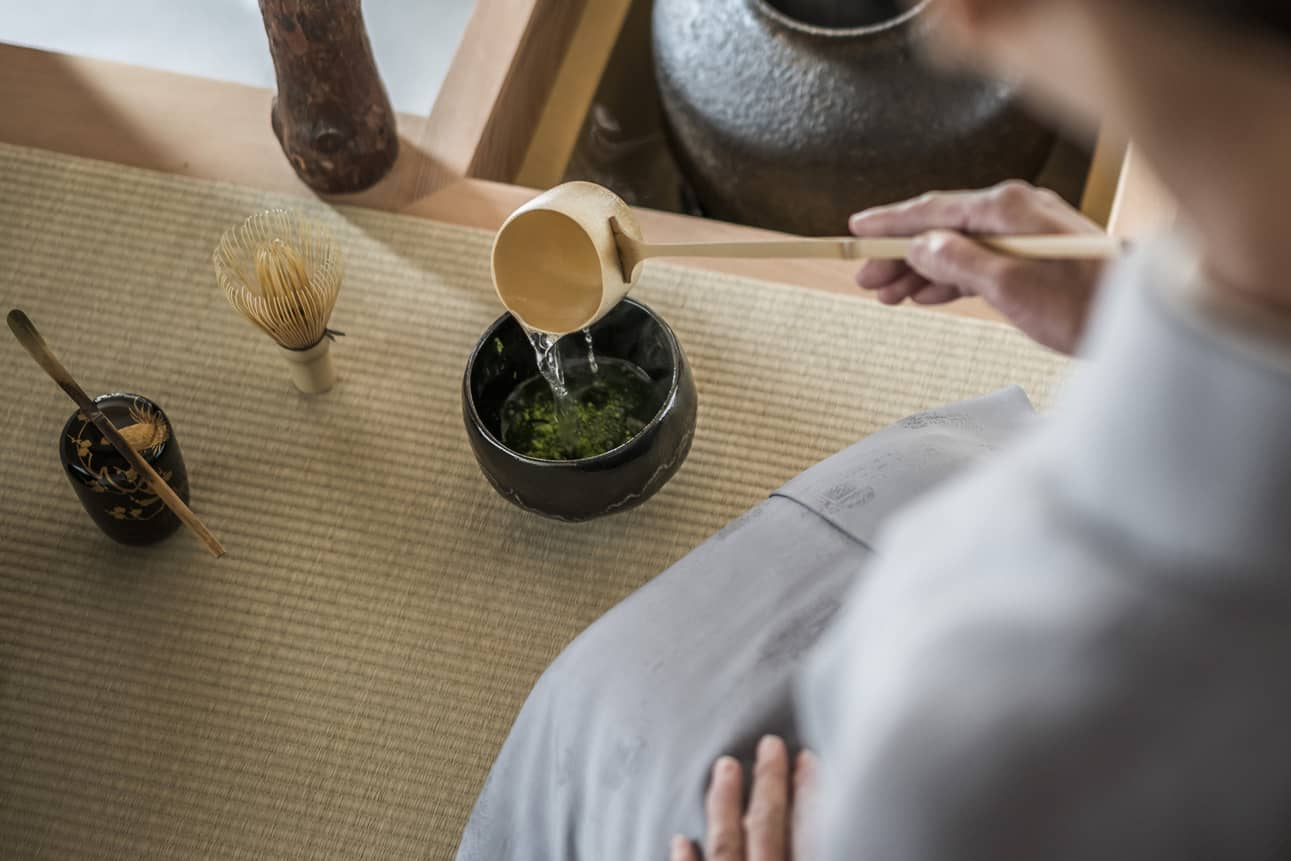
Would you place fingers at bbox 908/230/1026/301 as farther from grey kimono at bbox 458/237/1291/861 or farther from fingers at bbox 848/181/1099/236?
grey kimono at bbox 458/237/1291/861

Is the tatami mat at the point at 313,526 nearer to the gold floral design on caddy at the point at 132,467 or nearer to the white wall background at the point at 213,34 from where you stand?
the gold floral design on caddy at the point at 132,467

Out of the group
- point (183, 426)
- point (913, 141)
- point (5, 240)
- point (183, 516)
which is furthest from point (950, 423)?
point (5, 240)

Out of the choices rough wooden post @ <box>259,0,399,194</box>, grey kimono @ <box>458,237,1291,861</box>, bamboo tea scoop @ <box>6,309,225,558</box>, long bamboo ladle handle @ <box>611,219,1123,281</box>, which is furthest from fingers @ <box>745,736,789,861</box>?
rough wooden post @ <box>259,0,399,194</box>

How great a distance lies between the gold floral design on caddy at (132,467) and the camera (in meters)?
1.16

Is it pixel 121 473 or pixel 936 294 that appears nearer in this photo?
pixel 936 294

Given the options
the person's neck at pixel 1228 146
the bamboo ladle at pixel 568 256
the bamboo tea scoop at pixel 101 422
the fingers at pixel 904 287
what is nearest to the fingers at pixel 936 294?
the fingers at pixel 904 287

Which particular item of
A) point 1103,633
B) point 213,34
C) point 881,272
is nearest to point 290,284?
point 881,272

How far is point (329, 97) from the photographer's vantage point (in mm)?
1392

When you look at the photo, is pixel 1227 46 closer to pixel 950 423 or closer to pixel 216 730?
pixel 950 423

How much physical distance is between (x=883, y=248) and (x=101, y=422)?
712 mm

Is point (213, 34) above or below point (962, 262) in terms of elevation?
below

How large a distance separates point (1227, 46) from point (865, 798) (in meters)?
0.32

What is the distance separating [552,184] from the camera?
1764 mm

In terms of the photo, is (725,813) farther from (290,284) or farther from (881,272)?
(290,284)
